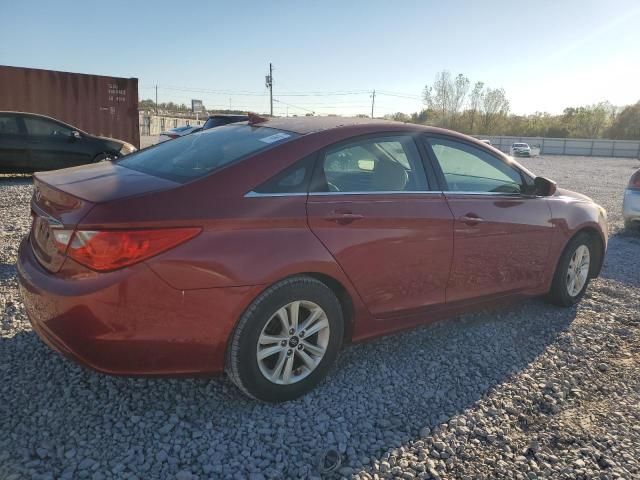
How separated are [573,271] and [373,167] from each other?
242cm

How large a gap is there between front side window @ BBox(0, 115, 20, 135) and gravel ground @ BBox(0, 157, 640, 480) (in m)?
7.96

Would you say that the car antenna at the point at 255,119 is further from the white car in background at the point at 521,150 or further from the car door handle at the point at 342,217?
the white car in background at the point at 521,150

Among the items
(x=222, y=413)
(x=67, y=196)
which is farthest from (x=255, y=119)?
(x=222, y=413)

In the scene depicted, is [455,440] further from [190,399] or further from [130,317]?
[130,317]

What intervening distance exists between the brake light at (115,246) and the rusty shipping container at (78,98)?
43.4 feet

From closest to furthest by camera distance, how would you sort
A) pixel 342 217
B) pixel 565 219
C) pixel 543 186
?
pixel 342 217 < pixel 543 186 < pixel 565 219

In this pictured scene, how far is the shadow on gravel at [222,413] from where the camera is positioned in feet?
7.39

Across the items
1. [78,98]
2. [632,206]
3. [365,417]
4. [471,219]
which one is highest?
[78,98]

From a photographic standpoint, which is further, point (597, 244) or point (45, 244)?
point (597, 244)

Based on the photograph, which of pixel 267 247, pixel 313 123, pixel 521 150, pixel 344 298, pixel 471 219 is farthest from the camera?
pixel 521 150

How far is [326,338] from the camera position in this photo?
278cm

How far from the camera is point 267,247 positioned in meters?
2.47

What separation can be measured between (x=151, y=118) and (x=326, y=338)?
151 ft

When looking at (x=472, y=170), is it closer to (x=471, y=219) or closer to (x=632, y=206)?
(x=471, y=219)
